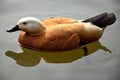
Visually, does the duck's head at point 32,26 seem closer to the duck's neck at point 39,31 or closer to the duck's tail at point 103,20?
the duck's neck at point 39,31

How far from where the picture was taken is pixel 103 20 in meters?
1.78

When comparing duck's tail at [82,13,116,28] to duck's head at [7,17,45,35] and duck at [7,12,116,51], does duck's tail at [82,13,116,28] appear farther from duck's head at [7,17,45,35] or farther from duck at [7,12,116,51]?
duck's head at [7,17,45,35]

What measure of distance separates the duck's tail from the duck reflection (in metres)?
0.08

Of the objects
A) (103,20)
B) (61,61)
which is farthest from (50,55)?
(103,20)

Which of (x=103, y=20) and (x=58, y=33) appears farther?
(x=103, y=20)

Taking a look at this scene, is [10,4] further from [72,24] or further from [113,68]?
[113,68]

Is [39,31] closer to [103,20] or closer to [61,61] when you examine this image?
[61,61]

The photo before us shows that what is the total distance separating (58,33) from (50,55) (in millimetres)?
100

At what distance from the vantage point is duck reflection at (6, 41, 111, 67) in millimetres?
1700

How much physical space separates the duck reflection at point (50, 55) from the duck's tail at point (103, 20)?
3.2 inches

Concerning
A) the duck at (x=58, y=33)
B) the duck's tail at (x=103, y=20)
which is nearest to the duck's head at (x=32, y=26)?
the duck at (x=58, y=33)

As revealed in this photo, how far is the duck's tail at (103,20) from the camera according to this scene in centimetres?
175

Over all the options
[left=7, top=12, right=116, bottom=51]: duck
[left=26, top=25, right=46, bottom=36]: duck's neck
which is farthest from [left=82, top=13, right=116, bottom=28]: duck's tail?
[left=26, top=25, right=46, bottom=36]: duck's neck

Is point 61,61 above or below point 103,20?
below
